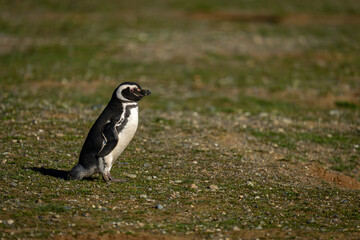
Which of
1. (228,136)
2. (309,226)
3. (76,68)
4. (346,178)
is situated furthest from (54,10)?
(309,226)

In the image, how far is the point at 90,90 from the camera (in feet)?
65.0

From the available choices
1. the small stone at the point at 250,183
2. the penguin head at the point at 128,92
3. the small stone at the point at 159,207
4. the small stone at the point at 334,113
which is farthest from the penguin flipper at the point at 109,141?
the small stone at the point at 334,113

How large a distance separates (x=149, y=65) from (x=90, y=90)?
4.10 metres

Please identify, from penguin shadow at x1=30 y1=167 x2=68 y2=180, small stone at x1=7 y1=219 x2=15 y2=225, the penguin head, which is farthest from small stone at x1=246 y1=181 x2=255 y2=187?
small stone at x1=7 y1=219 x2=15 y2=225

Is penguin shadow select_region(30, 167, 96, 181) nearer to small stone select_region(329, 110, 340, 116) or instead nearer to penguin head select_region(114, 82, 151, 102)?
penguin head select_region(114, 82, 151, 102)

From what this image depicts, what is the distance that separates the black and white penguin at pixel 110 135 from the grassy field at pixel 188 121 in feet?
0.95

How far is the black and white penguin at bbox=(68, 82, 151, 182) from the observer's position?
9.46 meters

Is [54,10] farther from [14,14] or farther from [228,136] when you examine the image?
[228,136]

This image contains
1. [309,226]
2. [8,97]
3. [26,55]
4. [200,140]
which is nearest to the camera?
[309,226]

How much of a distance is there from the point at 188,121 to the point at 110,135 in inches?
241

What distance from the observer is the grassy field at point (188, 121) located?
852 cm

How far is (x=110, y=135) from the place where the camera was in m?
9.42

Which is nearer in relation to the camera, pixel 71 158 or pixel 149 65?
pixel 71 158

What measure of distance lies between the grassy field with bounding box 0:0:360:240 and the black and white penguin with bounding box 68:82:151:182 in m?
0.29
